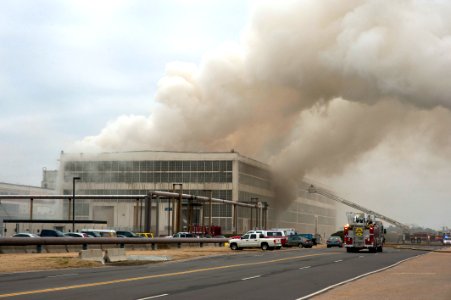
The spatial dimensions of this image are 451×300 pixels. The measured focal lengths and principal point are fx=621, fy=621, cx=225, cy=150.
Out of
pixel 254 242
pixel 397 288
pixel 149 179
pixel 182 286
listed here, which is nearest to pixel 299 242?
pixel 254 242

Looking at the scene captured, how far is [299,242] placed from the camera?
226ft

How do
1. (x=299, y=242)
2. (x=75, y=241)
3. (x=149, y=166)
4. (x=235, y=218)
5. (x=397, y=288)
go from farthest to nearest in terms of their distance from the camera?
1. (x=149, y=166)
2. (x=235, y=218)
3. (x=299, y=242)
4. (x=75, y=241)
5. (x=397, y=288)

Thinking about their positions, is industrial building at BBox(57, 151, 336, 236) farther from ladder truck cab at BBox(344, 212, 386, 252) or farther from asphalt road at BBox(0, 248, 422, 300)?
asphalt road at BBox(0, 248, 422, 300)

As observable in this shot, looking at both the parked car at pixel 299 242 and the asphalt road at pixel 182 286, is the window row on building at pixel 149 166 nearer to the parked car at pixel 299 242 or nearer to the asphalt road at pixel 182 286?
the parked car at pixel 299 242

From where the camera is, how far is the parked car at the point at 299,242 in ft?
224

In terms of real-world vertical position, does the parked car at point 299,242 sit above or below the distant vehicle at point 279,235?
below

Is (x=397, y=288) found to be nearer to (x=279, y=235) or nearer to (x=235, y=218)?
(x=279, y=235)


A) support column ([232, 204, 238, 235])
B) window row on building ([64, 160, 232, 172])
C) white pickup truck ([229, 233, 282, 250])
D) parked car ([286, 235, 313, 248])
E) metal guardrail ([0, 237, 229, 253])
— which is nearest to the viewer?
metal guardrail ([0, 237, 229, 253])

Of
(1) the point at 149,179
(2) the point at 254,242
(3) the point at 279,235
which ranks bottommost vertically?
(2) the point at 254,242

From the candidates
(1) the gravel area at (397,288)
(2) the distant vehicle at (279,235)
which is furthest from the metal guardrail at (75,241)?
(1) the gravel area at (397,288)

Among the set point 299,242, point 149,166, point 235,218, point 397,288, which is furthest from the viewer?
point 149,166

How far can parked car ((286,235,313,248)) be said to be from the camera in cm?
6825

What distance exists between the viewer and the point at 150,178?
105875mm

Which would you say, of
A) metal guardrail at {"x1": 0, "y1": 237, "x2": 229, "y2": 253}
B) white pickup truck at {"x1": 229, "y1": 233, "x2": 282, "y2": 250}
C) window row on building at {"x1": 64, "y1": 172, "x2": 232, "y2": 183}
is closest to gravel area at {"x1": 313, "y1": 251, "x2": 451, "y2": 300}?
metal guardrail at {"x1": 0, "y1": 237, "x2": 229, "y2": 253}
